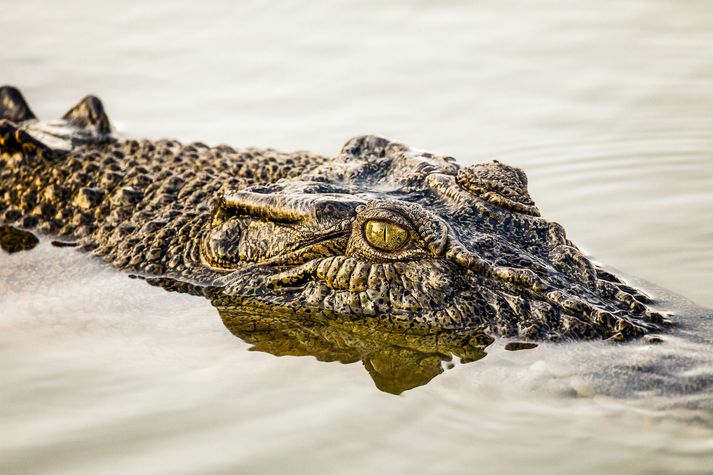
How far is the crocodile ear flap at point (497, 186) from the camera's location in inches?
201

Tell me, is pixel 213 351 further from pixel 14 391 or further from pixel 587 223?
pixel 587 223

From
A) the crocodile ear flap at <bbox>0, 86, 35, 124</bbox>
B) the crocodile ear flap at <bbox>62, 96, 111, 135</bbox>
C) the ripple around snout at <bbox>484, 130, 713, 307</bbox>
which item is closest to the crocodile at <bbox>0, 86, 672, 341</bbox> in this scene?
the crocodile ear flap at <bbox>62, 96, 111, 135</bbox>

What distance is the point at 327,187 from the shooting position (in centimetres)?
529

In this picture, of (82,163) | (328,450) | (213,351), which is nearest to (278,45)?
(82,163)

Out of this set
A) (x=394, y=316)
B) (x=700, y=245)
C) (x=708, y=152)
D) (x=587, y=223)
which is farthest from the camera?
(x=708, y=152)

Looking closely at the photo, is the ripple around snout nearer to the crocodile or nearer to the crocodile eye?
the crocodile

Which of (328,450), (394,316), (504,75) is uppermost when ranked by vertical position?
(504,75)

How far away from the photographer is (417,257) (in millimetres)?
4859

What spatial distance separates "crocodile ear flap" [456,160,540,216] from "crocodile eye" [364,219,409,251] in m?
0.55

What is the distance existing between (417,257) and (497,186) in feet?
2.17

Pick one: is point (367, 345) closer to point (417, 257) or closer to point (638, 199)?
point (417, 257)

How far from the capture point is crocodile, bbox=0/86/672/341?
188 inches

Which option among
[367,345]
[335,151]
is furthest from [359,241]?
[335,151]

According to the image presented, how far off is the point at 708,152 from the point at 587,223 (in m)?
1.76
